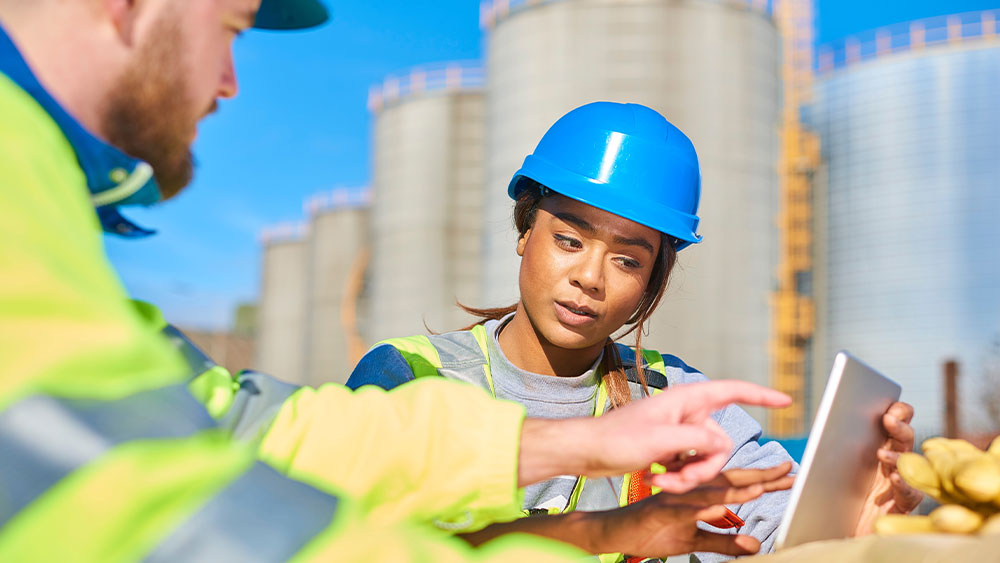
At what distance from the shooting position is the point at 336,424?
942mm

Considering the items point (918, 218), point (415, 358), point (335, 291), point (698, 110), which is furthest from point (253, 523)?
point (335, 291)

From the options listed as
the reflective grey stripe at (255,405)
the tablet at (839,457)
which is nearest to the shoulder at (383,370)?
the reflective grey stripe at (255,405)

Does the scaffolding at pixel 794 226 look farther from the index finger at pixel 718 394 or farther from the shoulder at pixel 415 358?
the index finger at pixel 718 394

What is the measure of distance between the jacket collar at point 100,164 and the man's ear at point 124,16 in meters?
0.08

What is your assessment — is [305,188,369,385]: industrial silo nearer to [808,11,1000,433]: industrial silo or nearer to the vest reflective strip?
[808,11,1000,433]: industrial silo

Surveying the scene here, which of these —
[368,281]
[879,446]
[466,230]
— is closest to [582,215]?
[879,446]

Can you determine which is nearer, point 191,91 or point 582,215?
point 191,91

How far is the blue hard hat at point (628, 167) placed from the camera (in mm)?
1805

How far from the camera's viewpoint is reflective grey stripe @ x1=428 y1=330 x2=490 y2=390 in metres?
1.89

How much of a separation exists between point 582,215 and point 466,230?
12.1 m

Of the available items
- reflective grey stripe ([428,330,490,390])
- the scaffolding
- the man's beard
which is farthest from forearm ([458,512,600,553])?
the scaffolding

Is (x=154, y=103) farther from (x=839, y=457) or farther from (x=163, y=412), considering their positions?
(x=839, y=457)

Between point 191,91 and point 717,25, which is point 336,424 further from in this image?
point 717,25

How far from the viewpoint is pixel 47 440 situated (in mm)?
458
